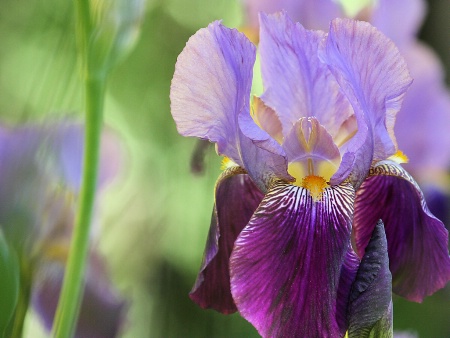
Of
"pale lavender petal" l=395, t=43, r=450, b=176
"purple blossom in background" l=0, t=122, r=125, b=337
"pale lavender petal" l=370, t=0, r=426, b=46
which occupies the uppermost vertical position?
"pale lavender petal" l=370, t=0, r=426, b=46

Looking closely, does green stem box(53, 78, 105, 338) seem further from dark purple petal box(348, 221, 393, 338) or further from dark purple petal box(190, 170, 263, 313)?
dark purple petal box(348, 221, 393, 338)

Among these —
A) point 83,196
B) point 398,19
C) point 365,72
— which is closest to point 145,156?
point 83,196

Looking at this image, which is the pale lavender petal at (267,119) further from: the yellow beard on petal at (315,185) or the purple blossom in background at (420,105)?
the purple blossom in background at (420,105)

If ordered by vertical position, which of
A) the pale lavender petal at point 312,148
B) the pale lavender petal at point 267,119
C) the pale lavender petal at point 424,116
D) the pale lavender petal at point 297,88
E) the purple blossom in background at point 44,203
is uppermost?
the pale lavender petal at point 424,116

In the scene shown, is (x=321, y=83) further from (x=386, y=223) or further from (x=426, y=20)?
(x=426, y=20)

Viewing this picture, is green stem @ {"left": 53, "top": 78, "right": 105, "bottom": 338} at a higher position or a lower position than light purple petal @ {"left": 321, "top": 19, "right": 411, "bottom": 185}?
lower

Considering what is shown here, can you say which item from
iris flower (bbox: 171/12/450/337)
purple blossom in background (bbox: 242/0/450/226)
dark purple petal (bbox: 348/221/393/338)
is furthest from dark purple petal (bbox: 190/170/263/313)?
purple blossom in background (bbox: 242/0/450/226)

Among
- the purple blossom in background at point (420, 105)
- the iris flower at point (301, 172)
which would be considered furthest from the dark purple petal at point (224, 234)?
the purple blossom in background at point (420, 105)
